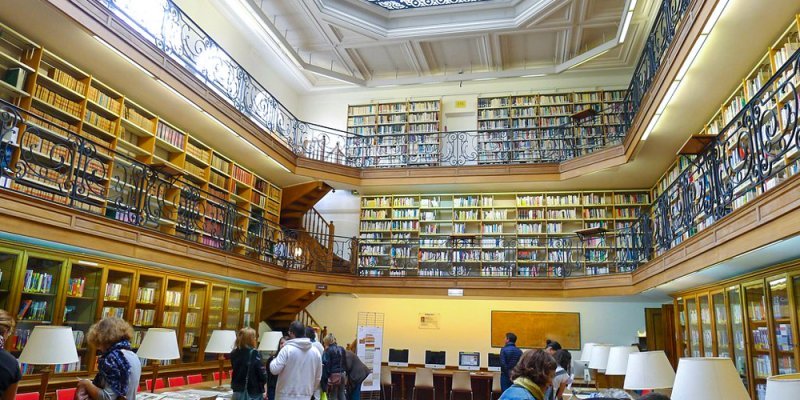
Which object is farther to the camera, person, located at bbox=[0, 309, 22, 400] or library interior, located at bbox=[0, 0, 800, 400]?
library interior, located at bbox=[0, 0, 800, 400]

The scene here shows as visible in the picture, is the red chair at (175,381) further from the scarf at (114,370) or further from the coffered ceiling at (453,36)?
the coffered ceiling at (453,36)

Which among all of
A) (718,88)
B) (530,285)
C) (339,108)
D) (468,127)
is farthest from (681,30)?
(339,108)

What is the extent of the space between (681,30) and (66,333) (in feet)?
21.4

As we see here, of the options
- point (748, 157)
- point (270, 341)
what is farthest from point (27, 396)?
point (748, 157)

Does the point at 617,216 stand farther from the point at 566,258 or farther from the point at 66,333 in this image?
the point at 66,333

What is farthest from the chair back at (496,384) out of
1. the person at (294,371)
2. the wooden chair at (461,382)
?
the person at (294,371)

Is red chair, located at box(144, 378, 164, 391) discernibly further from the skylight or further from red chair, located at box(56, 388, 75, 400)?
the skylight

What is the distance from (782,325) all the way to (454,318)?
6925mm

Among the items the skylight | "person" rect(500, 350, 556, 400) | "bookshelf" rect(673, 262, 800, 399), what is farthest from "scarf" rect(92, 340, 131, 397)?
the skylight

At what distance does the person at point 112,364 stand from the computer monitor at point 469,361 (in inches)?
325

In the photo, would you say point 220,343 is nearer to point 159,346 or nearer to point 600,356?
point 159,346

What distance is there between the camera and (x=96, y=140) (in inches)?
283

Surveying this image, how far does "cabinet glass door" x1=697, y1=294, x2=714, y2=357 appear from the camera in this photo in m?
6.52

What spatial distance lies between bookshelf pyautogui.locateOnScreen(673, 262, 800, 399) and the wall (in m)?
3.85
